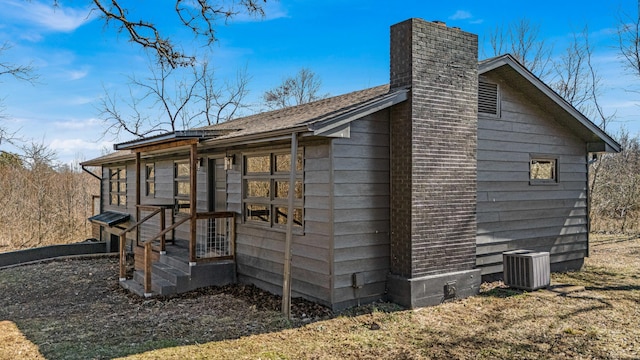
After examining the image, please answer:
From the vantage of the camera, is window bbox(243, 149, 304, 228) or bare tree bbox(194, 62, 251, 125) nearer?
window bbox(243, 149, 304, 228)

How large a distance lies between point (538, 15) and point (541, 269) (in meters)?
16.6

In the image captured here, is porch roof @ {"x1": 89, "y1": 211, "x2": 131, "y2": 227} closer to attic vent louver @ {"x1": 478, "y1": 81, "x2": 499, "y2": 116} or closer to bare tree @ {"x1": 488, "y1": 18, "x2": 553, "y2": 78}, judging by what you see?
attic vent louver @ {"x1": 478, "y1": 81, "x2": 499, "y2": 116}

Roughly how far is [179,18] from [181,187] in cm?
510

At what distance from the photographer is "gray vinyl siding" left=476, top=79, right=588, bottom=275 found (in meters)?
8.34

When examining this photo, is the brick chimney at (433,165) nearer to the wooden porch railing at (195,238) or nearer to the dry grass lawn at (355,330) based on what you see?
the dry grass lawn at (355,330)

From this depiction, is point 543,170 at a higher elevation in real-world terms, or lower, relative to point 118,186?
higher

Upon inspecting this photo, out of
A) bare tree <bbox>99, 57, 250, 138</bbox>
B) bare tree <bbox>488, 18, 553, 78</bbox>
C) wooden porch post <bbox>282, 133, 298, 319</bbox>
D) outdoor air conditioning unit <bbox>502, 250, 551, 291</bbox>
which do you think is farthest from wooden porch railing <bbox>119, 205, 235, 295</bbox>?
bare tree <bbox>488, 18, 553, 78</bbox>

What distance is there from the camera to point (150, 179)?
13.1m

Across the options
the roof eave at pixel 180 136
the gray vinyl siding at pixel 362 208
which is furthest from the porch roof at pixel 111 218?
the gray vinyl siding at pixel 362 208

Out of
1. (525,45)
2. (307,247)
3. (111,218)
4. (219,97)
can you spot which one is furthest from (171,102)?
(307,247)

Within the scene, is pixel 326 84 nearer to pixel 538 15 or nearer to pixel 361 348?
pixel 538 15

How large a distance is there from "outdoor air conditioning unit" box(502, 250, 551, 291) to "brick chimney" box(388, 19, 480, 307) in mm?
801

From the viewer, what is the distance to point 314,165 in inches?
271

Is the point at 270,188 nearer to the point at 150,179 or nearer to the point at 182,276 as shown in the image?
the point at 182,276
